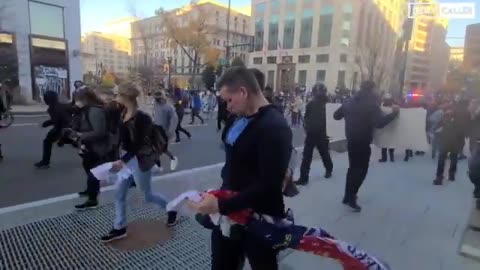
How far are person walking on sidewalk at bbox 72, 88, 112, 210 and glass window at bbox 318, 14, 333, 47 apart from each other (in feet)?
198

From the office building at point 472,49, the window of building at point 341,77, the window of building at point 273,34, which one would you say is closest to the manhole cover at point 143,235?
the office building at point 472,49

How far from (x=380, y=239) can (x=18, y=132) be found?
1033 cm

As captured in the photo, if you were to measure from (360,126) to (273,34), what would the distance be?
66.1m

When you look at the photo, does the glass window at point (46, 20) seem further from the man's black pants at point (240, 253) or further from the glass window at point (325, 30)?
the glass window at point (325, 30)

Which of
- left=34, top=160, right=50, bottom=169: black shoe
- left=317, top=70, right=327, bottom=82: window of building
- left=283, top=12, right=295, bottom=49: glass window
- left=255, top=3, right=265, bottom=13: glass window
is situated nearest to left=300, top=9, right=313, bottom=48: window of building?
left=283, top=12, right=295, bottom=49: glass window

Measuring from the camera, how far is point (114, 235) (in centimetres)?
350

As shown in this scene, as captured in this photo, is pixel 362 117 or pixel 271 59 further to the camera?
pixel 271 59

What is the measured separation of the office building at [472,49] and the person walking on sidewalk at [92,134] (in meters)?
55.4

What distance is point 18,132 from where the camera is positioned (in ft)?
33.1

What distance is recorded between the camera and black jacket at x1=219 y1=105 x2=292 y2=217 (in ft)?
5.38

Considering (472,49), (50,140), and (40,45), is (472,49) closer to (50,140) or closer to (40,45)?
(40,45)

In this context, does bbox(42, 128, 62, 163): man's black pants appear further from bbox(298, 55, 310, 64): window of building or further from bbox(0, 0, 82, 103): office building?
bbox(298, 55, 310, 64): window of building

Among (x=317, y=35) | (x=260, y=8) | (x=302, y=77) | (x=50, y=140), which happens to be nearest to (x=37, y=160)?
(x=50, y=140)

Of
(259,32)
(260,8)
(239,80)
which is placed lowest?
(239,80)
